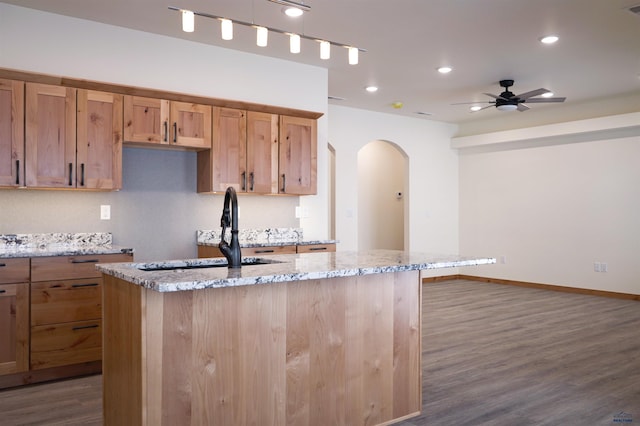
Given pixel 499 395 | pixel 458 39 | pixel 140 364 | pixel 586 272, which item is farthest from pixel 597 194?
pixel 140 364

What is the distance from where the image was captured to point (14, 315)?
11.5ft

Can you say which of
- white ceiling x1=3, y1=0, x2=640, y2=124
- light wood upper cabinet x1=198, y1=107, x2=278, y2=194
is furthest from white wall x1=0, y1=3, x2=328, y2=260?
light wood upper cabinet x1=198, y1=107, x2=278, y2=194

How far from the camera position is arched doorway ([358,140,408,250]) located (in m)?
9.71

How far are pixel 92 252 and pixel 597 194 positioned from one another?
6.76 metres

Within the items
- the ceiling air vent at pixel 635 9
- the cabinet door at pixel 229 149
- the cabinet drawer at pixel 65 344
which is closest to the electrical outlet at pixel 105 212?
the cabinet door at pixel 229 149

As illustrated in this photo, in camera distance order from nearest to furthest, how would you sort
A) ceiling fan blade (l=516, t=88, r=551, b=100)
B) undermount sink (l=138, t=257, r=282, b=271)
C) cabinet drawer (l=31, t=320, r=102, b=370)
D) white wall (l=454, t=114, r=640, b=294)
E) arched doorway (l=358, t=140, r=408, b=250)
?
1. undermount sink (l=138, t=257, r=282, b=271)
2. cabinet drawer (l=31, t=320, r=102, b=370)
3. ceiling fan blade (l=516, t=88, r=551, b=100)
4. white wall (l=454, t=114, r=640, b=294)
5. arched doorway (l=358, t=140, r=408, b=250)

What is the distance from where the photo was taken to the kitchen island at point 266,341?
2113 millimetres

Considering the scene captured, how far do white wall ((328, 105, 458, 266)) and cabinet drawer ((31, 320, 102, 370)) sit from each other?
14.5 feet

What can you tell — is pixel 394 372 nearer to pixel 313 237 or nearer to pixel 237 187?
pixel 237 187

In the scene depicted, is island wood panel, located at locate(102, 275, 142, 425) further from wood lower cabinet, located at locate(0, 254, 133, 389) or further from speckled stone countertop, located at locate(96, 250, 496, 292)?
wood lower cabinet, located at locate(0, 254, 133, 389)

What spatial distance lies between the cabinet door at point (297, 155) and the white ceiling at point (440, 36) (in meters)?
0.74

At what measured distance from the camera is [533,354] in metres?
4.33

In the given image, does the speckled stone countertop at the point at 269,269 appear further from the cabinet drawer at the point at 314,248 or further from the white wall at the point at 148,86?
the white wall at the point at 148,86

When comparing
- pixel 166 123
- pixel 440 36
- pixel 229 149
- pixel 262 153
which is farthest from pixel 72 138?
pixel 440 36
